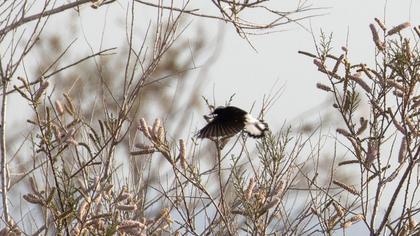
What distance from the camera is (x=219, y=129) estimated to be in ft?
12.2

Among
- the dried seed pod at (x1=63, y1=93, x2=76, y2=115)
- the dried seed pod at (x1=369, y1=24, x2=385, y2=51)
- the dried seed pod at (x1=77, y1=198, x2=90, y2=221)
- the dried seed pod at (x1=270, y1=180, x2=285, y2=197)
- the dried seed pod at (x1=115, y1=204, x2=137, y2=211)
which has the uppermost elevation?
the dried seed pod at (x1=369, y1=24, x2=385, y2=51)

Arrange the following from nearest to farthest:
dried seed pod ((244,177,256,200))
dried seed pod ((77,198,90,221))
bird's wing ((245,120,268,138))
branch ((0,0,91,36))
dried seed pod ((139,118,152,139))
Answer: dried seed pod ((77,198,90,221)), dried seed pod ((139,118,152,139)), dried seed pod ((244,177,256,200)), bird's wing ((245,120,268,138)), branch ((0,0,91,36))

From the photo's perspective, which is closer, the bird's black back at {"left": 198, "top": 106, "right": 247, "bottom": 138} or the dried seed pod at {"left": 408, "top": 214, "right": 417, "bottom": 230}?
the dried seed pod at {"left": 408, "top": 214, "right": 417, "bottom": 230}

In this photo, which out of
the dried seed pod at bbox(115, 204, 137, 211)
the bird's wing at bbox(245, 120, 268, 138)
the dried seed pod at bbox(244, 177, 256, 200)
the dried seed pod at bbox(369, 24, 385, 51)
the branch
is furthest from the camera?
the branch

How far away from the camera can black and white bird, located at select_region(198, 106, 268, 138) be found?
12.1ft

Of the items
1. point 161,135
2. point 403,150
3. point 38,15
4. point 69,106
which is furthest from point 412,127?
point 38,15

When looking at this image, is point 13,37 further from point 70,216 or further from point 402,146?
point 402,146

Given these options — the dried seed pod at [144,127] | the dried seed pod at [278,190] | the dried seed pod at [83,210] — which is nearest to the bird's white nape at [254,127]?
the dried seed pod at [278,190]

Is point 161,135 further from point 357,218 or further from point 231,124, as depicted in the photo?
point 357,218

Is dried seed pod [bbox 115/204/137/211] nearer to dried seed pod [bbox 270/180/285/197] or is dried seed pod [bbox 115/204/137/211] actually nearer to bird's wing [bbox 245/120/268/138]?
dried seed pod [bbox 270/180/285/197]

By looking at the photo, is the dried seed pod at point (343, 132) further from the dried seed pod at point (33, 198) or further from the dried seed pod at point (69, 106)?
the dried seed pod at point (33, 198)

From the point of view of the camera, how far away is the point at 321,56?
11.2 ft

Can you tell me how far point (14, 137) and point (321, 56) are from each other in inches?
178

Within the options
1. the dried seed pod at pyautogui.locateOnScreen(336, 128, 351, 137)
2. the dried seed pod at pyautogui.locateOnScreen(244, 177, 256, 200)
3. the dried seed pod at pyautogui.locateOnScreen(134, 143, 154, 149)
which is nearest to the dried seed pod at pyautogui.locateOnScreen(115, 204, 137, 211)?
the dried seed pod at pyautogui.locateOnScreen(134, 143, 154, 149)
